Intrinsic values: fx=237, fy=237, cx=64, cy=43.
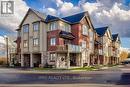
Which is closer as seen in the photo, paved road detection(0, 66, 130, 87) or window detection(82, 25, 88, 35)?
paved road detection(0, 66, 130, 87)

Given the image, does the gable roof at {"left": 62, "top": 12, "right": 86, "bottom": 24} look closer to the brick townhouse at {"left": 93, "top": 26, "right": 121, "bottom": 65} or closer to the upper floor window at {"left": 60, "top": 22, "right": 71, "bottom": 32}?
the upper floor window at {"left": 60, "top": 22, "right": 71, "bottom": 32}

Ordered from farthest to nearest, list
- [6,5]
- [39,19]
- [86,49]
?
[86,49]
[39,19]
[6,5]

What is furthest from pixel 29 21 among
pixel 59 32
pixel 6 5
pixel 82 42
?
pixel 6 5

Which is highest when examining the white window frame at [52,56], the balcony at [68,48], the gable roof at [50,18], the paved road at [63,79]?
the gable roof at [50,18]

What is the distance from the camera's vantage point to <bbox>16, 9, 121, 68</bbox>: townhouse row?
4084 centimetres

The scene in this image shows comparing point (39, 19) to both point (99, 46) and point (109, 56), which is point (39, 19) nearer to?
point (99, 46)

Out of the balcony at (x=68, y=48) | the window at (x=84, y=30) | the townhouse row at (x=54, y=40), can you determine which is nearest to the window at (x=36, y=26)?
the townhouse row at (x=54, y=40)

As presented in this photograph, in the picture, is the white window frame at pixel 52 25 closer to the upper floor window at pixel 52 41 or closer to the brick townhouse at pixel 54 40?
the brick townhouse at pixel 54 40

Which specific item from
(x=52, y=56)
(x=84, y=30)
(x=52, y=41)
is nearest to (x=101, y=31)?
(x=84, y=30)

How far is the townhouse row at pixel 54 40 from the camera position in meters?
40.8

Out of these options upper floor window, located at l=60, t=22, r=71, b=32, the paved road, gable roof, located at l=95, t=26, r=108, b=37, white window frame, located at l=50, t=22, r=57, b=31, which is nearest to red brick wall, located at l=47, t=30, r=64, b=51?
white window frame, located at l=50, t=22, r=57, b=31

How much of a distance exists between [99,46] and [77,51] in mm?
18199

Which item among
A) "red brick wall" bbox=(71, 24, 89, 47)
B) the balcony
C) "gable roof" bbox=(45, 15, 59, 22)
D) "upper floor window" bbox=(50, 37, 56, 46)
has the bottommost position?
the balcony

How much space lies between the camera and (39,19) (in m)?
43.1
